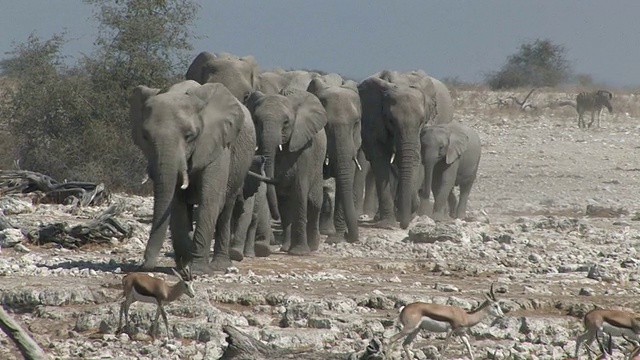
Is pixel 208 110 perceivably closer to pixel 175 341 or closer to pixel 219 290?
pixel 219 290

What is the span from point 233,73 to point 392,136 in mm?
2638

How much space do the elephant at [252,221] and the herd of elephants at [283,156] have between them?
2 centimetres

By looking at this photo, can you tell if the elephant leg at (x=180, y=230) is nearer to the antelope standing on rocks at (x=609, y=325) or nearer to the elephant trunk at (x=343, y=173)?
the antelope standing on rocks at (x=609, y=325)

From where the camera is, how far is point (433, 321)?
35.2ft

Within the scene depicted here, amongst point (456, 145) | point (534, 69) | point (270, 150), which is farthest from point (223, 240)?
point (534, 69)

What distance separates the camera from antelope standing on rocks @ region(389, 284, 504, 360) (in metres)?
10.6

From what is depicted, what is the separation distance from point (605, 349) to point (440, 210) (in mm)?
11297

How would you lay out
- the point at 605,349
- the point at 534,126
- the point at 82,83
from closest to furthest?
the point at 605,349, the point at 82,83, the point at 534,126

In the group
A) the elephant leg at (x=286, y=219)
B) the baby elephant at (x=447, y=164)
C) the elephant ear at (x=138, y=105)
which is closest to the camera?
the elephant ear at (x=138, y=105)

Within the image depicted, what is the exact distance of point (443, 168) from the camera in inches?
904

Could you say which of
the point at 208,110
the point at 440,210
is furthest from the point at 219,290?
the point at 440,210

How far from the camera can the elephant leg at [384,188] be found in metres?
20.4

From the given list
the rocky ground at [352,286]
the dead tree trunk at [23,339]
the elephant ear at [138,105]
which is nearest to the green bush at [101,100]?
the rocky ground at [352,286]

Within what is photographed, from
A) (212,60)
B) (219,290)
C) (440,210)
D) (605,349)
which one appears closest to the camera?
(605,349)
